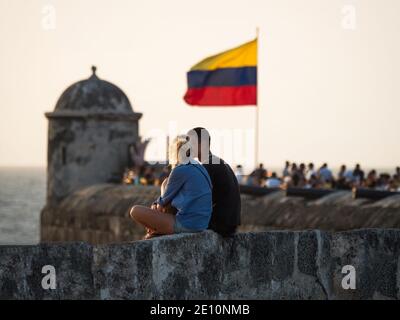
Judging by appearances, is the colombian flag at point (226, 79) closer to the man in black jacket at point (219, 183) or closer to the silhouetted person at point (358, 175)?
the silhouetted person at point (358, 175)

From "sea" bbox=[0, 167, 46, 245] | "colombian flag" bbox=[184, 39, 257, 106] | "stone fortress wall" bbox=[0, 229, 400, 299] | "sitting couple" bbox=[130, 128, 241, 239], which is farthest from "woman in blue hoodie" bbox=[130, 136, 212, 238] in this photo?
"sea" bbox=[0, 167, 46, 245]

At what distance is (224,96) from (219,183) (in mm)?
20449

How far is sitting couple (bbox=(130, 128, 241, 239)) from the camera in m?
12.2

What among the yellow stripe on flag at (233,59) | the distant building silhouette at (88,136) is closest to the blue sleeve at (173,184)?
the distant building silhouette at (88,136)

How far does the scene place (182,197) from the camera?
12.3m

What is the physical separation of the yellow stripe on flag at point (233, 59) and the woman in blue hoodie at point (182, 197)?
21.0 meters

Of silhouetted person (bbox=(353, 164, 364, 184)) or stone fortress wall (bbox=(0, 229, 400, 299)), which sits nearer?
stone fortress wall (bbox=(0, 229, 400, 299))

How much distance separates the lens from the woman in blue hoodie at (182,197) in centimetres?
1222

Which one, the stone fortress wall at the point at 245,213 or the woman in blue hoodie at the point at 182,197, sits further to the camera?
the stone fortress wall at the point at 245,213

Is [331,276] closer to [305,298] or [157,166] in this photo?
[305,298]

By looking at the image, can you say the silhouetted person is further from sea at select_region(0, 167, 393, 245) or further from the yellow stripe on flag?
sea at select_region(0, 167, 393, 245)

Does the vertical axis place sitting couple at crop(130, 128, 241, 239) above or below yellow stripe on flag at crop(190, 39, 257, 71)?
below
